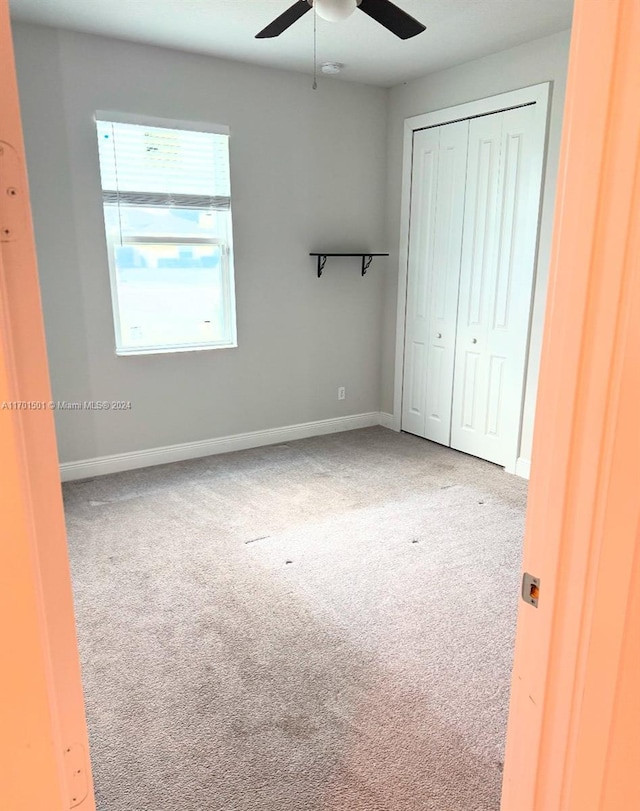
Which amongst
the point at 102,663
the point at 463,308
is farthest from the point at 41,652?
the point at 463,308

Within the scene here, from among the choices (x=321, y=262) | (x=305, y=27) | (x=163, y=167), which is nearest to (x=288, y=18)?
(x=305, y=27)

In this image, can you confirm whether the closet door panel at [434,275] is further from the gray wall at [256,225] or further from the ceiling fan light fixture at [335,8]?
the ceiling fan light fixture at [335,8]

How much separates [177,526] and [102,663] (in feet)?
3.75

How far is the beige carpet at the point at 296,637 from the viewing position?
165cm

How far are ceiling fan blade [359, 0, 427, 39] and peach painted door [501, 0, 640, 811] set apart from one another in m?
2.06

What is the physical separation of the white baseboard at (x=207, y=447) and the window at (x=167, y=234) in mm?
742

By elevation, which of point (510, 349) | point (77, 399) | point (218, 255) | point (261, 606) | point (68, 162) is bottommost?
point (261, 606)

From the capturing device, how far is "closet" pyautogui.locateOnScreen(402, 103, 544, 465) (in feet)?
12.3

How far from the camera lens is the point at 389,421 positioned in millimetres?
5121

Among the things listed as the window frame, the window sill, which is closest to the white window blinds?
the window frame

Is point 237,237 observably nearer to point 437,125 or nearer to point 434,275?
point 434,275

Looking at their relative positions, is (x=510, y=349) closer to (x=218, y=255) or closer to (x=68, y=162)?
(x=218, y=255)

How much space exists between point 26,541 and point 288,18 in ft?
8.81

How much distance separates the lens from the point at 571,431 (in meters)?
0.74
